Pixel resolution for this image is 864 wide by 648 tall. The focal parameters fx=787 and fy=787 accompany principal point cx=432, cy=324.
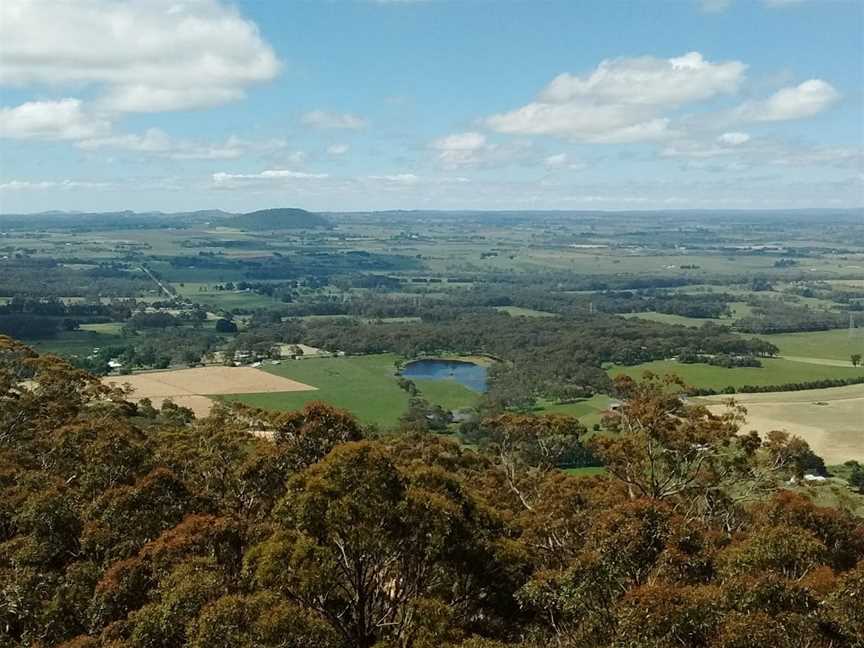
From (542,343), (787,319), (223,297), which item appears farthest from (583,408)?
(223,297)

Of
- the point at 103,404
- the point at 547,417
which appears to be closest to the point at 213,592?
the point at 547,417

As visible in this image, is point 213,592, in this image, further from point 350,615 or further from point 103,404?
point 103,404

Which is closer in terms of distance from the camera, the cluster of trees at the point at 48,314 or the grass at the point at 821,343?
the grass at the point at 821,343

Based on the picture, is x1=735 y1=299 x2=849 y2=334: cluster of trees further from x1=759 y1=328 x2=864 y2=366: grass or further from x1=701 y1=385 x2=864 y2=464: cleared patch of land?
x1=701 y1=385 x2=864 y2=464: cleared patch of land

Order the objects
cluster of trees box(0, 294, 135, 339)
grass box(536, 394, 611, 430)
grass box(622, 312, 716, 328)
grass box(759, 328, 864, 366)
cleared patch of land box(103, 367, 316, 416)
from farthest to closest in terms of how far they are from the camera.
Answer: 1. grass box(622, 312, 716, 328)
2. cluster of trees box(0, 294, 135, 339)
3. grass box(759, 328, 864, 366)
4. cleared patch of land box(103, 367, 316, 416)
5. grass box(536, 394, 611, 430)

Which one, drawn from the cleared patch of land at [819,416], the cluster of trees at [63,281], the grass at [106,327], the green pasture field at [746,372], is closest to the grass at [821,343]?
the green pasture field at [746,372]

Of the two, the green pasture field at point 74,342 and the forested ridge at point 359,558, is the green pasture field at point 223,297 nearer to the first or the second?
the green pasture field at point 74,342

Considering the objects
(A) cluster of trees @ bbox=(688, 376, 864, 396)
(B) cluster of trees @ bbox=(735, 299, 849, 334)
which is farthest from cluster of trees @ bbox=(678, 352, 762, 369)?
(B) cluster of trees @ bbox=(735, 299, 849, 334)
